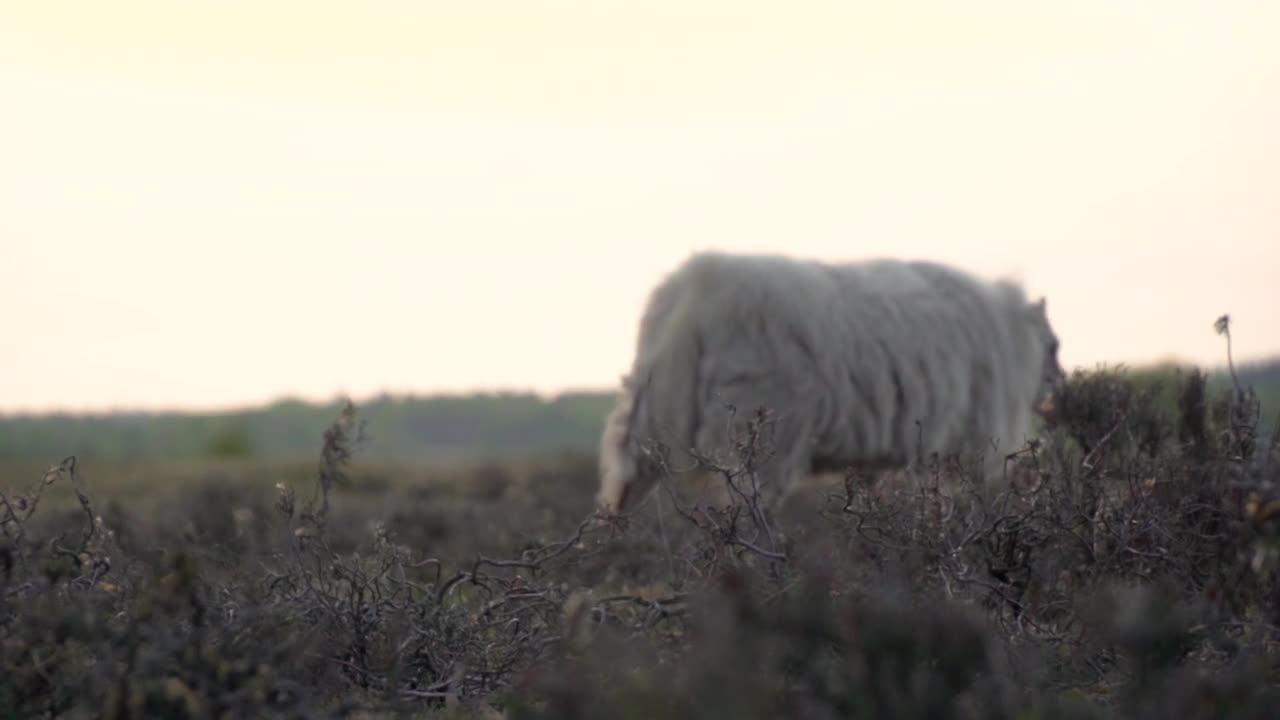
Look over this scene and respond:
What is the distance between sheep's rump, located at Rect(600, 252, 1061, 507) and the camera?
24.5ft

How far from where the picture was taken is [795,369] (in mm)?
7609

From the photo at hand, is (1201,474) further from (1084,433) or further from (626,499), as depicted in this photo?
(626,499)

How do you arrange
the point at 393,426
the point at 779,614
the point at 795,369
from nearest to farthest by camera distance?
the point at 779,614
the point at 795,369
the point at 393,426

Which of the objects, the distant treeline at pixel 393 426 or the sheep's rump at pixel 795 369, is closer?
the sheep's rump at pixel 795 369

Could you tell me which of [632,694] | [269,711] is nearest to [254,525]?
[269,711]

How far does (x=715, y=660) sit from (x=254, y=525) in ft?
22.0

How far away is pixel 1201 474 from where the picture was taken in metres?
4.48

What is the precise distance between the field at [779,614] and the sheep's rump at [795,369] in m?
1.99

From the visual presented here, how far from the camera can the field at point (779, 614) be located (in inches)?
93.6

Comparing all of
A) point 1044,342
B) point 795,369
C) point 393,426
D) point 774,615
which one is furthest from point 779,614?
point 393,426

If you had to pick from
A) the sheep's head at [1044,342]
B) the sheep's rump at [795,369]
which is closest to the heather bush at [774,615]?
the sheep's rump at [795,369]

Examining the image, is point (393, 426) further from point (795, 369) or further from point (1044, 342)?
point (795, 369)

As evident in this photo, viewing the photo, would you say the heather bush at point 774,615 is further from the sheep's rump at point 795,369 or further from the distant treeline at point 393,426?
the distant treeline at point 393,426

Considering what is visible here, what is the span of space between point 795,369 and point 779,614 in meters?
5.11
